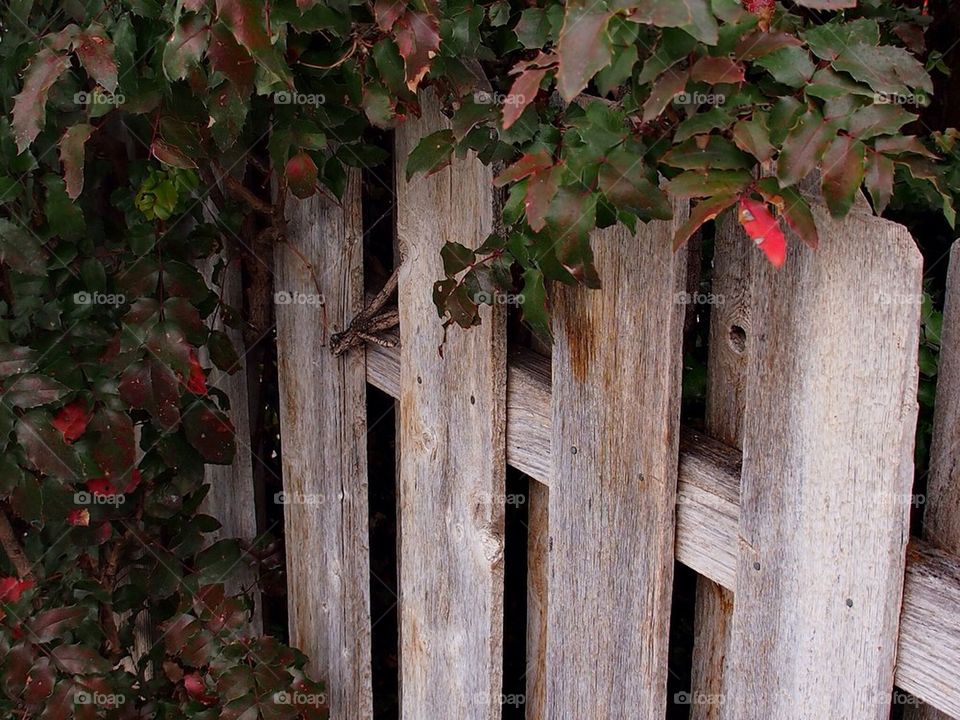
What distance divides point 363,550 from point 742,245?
1.11 meters

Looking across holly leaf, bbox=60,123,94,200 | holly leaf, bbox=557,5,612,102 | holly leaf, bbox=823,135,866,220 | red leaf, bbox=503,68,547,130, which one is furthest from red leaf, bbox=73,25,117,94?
holly leaf, bbox=823,135,866,220

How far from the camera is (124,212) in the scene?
208 cm

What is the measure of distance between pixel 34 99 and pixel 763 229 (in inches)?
39.6

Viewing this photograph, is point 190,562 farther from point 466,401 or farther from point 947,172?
point 947,172

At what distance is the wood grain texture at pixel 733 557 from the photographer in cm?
116

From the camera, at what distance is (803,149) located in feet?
3.48

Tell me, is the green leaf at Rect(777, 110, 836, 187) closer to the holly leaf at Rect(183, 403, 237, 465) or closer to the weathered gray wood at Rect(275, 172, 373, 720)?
the weathered gray wood at Rect(275, 172, 373, 720)

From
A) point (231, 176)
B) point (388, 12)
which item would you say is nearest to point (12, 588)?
point (231, 176)

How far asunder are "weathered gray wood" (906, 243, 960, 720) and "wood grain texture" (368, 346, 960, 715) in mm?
30

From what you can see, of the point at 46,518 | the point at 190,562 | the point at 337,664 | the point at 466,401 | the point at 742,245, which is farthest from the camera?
the point at 190,562

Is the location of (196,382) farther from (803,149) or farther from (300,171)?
(803,149)

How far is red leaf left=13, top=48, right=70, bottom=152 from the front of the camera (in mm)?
1521

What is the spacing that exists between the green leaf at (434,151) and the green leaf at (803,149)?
0.52 meters

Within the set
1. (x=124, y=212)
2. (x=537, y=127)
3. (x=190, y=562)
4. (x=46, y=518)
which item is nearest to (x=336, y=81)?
(x=537, y=127)
